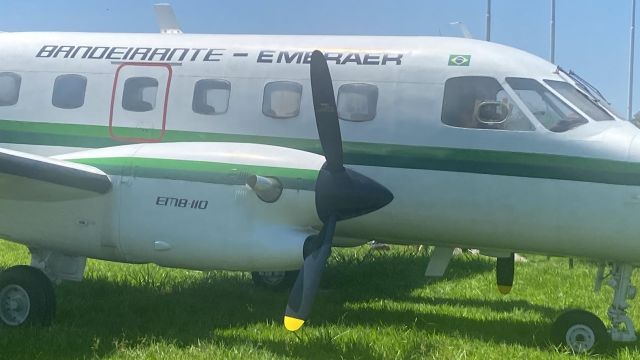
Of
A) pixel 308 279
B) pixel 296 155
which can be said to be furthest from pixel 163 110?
pixel 308 279

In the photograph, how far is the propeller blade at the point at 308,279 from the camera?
665 cm

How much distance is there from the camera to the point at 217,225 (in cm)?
706

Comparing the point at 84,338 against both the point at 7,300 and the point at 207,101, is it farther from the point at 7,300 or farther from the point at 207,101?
the point at 207,101

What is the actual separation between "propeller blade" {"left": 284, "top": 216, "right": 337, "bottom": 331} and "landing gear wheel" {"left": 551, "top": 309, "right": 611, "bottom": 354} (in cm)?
289

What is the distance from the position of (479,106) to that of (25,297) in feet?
19.0

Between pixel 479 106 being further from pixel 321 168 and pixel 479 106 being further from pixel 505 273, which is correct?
pixel 505 273

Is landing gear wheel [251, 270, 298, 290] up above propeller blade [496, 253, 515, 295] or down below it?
below

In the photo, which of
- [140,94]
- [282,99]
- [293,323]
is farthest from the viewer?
[140,94]

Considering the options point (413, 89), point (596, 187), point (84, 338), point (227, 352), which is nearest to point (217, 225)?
point (227, 352)

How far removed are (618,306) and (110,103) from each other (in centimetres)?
673

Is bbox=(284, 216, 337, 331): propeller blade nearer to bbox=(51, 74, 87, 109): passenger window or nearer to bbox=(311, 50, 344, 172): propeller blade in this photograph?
bbox=(311, 50, 344, 172): propeller blade

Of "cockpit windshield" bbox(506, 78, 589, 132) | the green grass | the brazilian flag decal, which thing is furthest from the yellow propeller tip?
the brazilian flag decal

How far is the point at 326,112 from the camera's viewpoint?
23.6ft

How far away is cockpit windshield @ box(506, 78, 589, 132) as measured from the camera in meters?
7.24
